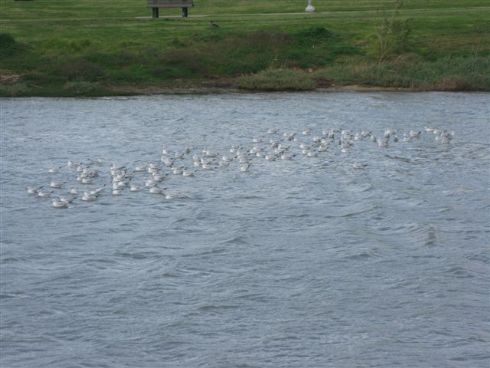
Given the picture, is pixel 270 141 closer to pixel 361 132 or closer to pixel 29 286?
pixel 361 132

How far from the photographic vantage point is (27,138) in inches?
1195

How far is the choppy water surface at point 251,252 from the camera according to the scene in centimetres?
1428

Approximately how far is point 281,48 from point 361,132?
1341cm

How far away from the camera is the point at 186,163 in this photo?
87.2 feet

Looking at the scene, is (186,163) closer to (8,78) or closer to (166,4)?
(8,78)

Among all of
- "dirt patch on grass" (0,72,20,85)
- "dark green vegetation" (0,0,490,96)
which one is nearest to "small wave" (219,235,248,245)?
"dark green vegetation" (0,0,490,96)

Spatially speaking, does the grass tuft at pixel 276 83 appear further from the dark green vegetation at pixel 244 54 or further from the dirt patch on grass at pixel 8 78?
the dirt patch on grass at pixel 8 78

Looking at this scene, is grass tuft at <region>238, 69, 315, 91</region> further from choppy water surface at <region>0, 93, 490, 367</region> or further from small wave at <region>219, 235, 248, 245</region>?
small wave at <region>219, 235, 248, 245</region>

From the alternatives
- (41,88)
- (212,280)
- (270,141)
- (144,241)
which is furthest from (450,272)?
(41,88)

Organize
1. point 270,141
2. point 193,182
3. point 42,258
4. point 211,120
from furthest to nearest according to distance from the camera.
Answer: point 211,120, point 270,141, point 193,182, point 42,258

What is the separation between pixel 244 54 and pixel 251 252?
82.8ft

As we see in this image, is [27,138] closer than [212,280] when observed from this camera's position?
No

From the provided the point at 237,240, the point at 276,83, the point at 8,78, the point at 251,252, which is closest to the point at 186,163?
the point at 237,240

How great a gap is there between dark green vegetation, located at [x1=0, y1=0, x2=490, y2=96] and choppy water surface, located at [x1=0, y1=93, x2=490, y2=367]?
8527 mm
